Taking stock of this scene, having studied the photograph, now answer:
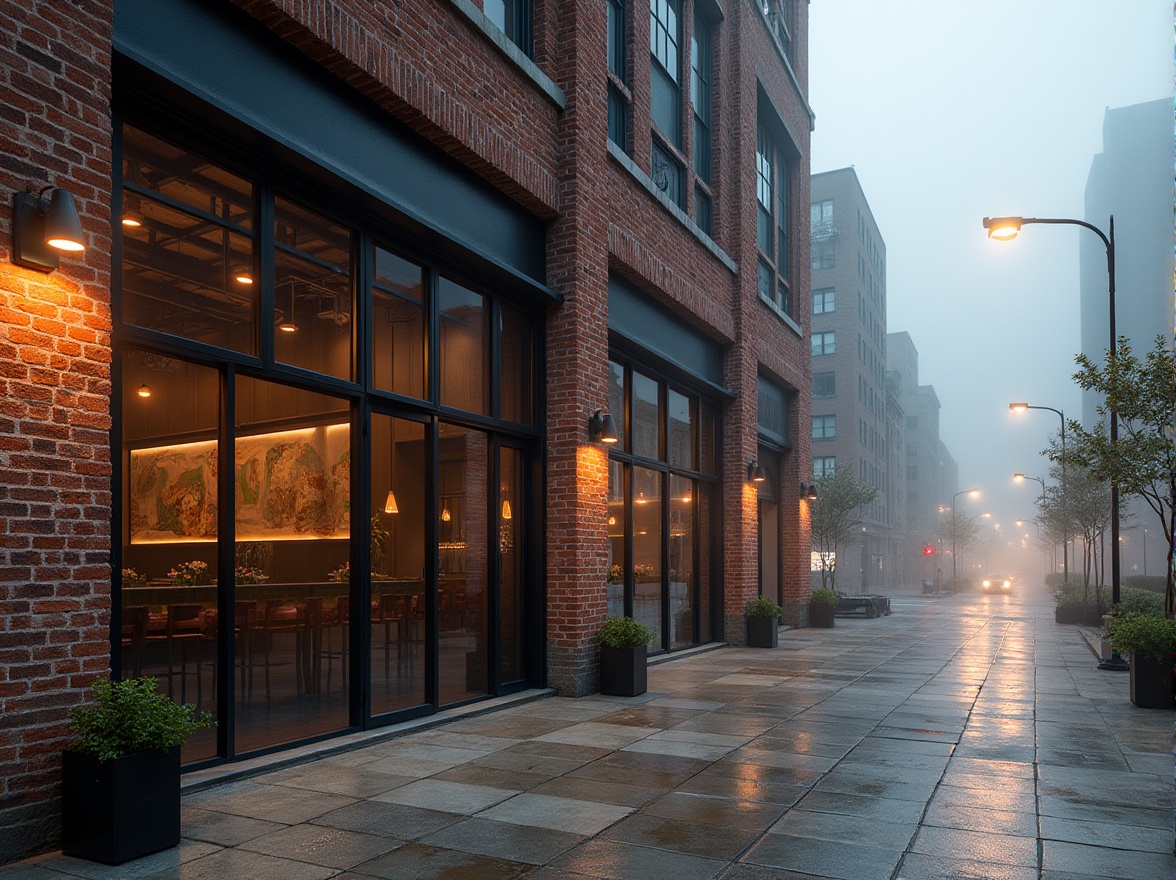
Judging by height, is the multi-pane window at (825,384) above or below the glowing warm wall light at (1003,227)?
above

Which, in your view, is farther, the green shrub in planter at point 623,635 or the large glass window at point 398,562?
the green shrub in planter at point 623,635

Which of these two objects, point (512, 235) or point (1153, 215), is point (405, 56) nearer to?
point (512, 235)

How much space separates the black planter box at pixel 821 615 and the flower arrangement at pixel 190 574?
66.6 ft

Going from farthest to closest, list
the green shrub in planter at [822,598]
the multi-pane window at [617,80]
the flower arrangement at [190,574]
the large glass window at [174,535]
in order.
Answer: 1. the green shrub in planter at [822,598]
2. the multi-pane window at [617,80]
3. the flower arrangement at [190,574]
4. the large glass window at [174,535]

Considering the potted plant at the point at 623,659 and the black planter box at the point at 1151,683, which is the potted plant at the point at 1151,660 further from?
the potted plant at the point at 623,659

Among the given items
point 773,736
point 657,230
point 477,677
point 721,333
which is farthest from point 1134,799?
point 721,333

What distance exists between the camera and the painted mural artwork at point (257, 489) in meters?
8.30

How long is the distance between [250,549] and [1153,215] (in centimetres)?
15496

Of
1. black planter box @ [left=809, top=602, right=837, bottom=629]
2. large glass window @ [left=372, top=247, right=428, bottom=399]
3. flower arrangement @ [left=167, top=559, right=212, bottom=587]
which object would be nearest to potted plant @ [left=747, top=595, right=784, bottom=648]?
black planter box @ [left=809, top=602, right=837, bottom=629]

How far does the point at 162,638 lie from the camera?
828cm

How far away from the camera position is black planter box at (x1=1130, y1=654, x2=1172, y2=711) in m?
12.2

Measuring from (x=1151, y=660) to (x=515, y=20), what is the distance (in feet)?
37.2

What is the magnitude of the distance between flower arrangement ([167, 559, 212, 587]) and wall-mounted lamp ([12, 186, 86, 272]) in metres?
3.20

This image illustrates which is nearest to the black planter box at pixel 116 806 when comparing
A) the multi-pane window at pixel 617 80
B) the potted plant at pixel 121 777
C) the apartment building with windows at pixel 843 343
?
the potted plant at pixel 121 777
